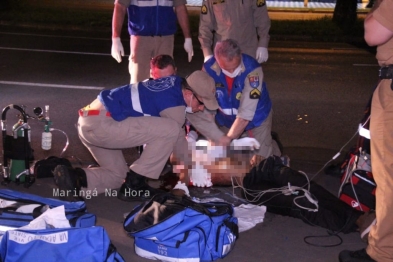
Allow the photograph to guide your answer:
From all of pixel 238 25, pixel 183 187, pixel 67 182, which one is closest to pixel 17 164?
pixel 67 182

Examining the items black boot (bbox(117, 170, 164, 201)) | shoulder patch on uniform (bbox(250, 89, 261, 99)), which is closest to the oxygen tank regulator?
black boot (bbox(117, 170, 164, 201))

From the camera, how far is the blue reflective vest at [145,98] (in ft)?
17.1

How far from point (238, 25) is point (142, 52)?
3.37 ft

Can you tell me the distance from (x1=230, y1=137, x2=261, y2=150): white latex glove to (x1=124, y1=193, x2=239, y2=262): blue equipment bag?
135cm

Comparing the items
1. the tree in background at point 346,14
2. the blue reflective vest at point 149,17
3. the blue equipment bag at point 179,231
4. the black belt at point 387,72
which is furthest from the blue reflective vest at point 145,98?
the tree in background at point 346,14

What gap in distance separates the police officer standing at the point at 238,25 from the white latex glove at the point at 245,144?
138cm

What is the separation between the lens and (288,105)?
8625 millimetres

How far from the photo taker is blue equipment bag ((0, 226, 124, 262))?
3.73 m

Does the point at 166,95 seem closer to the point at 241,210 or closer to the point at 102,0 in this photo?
the point at 241,210

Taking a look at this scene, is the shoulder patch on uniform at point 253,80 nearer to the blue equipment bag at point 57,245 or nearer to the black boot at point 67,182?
the black boot at point 67,182

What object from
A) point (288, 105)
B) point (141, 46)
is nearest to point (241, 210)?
point (141, 46)

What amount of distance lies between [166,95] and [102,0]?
21.1 meters

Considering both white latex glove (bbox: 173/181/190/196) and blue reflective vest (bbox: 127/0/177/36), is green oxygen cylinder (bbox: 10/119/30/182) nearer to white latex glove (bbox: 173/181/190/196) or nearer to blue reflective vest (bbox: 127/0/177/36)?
white latex glove (bbox: 173/181/190/196)

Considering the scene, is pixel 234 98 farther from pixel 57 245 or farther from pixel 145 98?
pixel 57 245
